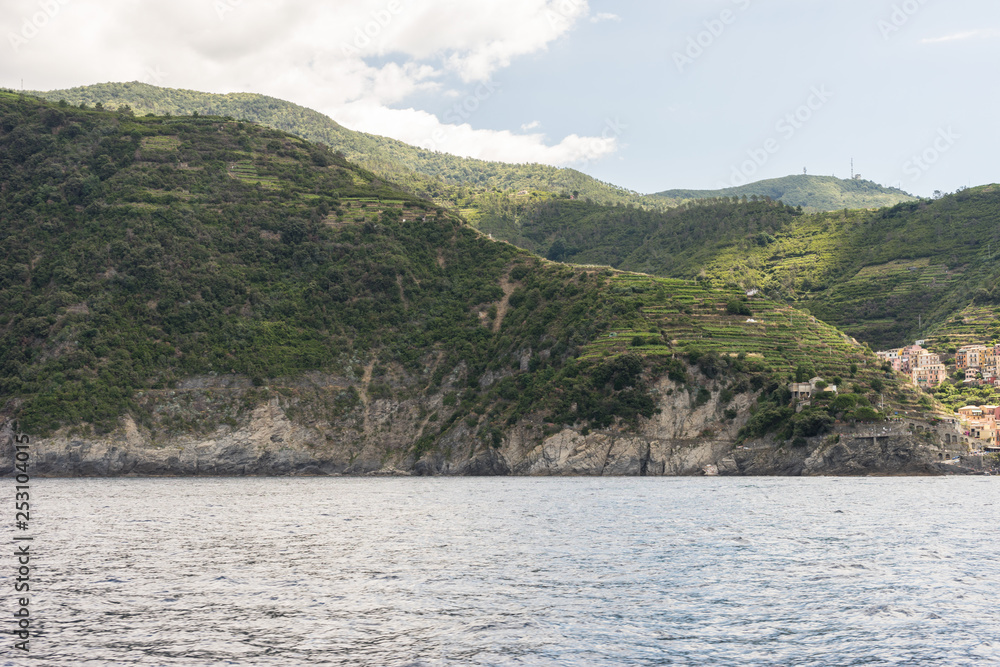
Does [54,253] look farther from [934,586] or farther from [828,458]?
[934,586]

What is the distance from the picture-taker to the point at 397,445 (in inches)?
5955

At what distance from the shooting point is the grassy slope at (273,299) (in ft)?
456

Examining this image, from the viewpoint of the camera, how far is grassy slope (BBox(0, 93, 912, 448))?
5472 inches

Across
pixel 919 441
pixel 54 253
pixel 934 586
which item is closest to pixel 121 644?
pixel 934 586

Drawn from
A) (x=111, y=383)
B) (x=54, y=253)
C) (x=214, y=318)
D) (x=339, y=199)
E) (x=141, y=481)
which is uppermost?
(x=339, y=199)

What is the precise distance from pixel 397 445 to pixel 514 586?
115m

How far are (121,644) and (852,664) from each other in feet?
70.3

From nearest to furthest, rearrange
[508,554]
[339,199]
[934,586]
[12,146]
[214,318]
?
1. [934,586]
2. [508,554]
3. [214,318]
4. [12,146]
5. [339,199]

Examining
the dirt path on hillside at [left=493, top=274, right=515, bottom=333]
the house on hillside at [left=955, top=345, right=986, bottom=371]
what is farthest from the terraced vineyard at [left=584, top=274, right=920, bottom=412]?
the house on hillside at [left=955, top=345, right=986, bottom=371]

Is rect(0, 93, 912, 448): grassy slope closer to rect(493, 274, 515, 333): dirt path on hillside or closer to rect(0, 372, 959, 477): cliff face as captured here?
rect(493, 274, 515, 333): dirt path on hillside

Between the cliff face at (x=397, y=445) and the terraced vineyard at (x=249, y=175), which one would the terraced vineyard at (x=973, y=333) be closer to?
the cliff face at (x=397, y=445)

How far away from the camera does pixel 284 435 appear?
14450 cm

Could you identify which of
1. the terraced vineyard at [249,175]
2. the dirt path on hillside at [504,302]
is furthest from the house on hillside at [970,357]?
the terraced vineyard at [249,175]

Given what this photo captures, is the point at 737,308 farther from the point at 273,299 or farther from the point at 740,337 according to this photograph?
the point at 273,299
